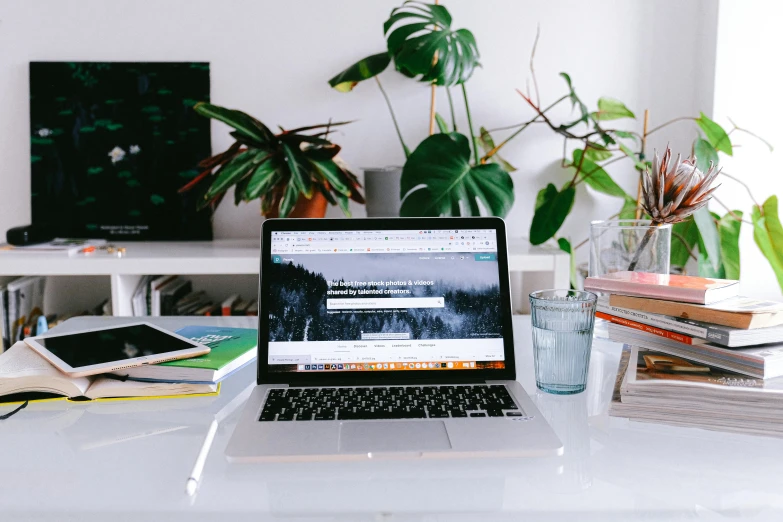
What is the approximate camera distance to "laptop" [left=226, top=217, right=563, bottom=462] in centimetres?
91

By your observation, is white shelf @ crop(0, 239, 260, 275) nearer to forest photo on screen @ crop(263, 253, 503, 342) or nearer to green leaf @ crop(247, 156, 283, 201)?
green leaf @ crop(247, 156, 283, 201)

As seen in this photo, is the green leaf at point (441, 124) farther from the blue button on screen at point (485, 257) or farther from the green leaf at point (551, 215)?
the blue button on screen at point (485, 257)

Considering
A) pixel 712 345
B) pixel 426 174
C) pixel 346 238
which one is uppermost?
pixel 426 174

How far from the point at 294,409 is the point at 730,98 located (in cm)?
219

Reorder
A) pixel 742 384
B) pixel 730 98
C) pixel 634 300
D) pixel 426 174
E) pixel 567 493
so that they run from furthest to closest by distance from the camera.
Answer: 1. pixel 730 98
2. pixel 426 174
3. pixel 634 300
4. pixel 742 384
5. pixel 567 493

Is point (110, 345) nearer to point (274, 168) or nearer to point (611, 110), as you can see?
point (274, 168)

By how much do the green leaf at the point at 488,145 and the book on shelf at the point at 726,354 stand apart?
5.21 feet

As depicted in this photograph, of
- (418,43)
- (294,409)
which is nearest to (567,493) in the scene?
(294,409)

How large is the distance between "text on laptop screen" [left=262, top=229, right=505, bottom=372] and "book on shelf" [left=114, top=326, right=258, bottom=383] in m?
0.09

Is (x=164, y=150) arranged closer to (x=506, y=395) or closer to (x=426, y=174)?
(x=426, y=174)

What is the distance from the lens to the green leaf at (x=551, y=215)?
2.22 meters

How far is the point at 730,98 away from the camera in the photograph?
8.09 ft

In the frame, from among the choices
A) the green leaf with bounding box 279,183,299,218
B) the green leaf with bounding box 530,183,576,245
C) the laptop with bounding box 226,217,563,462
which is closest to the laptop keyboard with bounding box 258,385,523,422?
the laptop with bounding box 226,217,563,462

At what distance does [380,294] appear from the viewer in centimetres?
103
